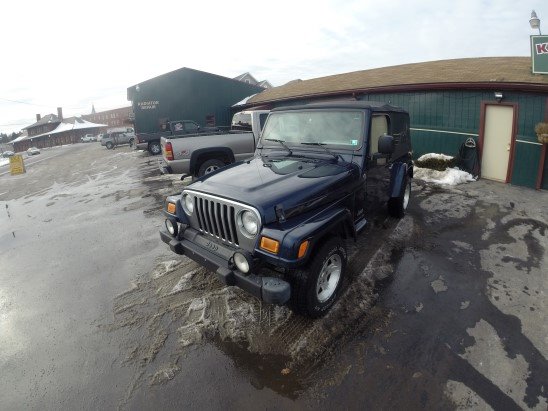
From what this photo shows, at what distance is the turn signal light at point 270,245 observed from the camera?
2.81m

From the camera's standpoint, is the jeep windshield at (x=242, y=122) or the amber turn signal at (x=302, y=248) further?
the jeep windshield at (x=242, y=122)

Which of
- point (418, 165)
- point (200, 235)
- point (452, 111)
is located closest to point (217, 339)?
point (200, 235)

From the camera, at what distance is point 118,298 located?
4.05 meters

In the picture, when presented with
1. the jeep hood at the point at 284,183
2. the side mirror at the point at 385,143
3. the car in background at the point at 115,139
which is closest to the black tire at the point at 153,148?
the car in background at the point at 115,139

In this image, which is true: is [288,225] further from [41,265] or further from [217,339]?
[41,265]

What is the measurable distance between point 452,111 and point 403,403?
1006 centimetres

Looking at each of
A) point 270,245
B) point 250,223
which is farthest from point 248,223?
point 270,245

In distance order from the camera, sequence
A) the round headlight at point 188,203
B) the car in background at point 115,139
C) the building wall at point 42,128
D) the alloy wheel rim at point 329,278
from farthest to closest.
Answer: the building wall at point 42,128, the car in background at point 115,139, the round headlight at point 188,203, the alloy wheel rim at point 329,278

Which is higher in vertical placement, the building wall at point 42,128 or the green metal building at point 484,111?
the building wall at point 42,128

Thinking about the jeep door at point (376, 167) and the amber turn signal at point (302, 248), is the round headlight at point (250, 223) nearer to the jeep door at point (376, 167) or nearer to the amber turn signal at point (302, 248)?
the amber turn signal at point (302, 248)

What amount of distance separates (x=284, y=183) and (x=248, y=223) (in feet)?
2.08

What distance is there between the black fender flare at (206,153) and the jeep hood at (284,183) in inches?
165

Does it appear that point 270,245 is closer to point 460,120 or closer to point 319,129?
point 319,129

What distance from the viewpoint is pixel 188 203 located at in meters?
3.66
